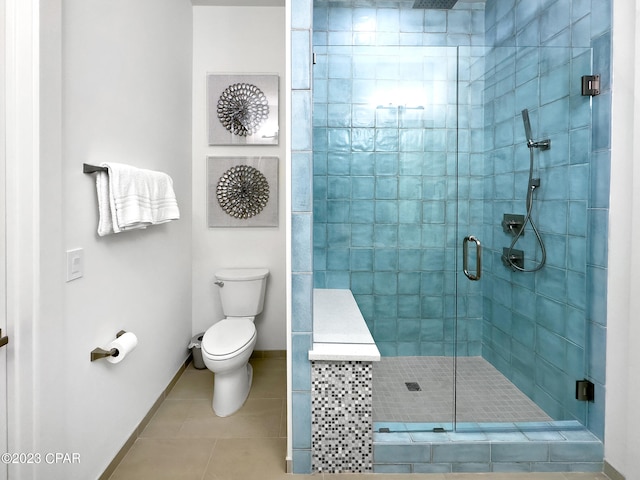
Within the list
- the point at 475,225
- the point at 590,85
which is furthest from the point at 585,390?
the point at 590,85

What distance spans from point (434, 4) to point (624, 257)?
1882 millimetres

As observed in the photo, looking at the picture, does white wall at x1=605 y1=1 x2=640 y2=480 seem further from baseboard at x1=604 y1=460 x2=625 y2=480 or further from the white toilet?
the white toilet

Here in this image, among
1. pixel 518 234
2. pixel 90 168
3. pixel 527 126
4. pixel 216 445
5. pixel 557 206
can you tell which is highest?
pixel 527 126

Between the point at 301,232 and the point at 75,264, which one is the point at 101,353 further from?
the point at 301,232

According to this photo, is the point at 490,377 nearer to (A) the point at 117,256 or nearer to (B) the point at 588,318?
(B) the point at 588,318

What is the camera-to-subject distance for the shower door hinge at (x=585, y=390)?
5.67ft

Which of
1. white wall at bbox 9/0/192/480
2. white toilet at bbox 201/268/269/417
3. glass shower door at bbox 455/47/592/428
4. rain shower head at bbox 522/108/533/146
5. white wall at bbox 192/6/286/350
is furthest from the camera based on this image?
white wall at bbox 192/6/286/350

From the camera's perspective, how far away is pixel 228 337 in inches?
85.7

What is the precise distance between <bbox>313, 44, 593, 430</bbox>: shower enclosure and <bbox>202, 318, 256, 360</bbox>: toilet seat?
727mm

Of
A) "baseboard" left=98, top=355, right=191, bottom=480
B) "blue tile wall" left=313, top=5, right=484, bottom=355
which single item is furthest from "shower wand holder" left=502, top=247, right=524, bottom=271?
"baseboard" left=98, top=355, right=191, bottom=480

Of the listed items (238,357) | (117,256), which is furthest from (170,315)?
(117,256)

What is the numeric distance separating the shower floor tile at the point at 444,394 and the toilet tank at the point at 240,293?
103cm

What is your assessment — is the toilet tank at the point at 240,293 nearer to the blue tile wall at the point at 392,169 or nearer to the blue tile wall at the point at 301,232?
the blue tile wall at the point at 392,169

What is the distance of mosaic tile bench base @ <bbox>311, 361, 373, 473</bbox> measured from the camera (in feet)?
5.27
